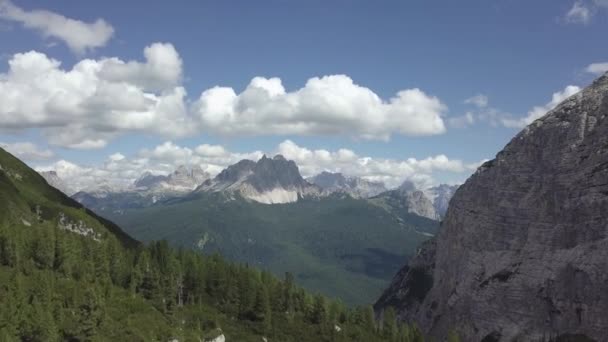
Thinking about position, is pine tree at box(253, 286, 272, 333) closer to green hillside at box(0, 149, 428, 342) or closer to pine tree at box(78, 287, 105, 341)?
green hillside at box(0, 149, 428, 342)

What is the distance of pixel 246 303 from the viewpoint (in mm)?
159625

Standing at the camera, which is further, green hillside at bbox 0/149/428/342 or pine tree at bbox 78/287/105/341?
green hillside at bbox 0/149/428/342

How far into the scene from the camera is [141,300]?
452 ft

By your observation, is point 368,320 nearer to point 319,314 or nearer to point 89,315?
point 319,314

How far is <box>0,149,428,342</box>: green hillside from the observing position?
350 ft

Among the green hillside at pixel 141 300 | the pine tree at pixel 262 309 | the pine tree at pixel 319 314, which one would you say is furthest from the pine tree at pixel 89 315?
the pine tree at pixel 319 314

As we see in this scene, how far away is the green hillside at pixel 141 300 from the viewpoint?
107 m

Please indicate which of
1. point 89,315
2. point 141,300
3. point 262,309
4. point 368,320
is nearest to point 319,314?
point 262,309

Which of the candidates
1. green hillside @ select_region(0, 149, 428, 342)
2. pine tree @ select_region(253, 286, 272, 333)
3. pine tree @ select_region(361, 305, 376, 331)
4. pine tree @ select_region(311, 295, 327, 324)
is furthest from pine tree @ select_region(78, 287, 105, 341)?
pine tree @ select_region(361, 305, 376, 331)

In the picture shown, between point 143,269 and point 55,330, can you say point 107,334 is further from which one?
point 143,269

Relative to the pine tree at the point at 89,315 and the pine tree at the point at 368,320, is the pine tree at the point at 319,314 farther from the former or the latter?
the pine tree at the point at 89,315

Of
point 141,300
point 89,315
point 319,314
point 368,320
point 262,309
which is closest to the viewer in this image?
point 89,315

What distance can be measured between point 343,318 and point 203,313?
63361 mm

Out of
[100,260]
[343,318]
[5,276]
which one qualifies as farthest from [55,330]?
[343,318]
